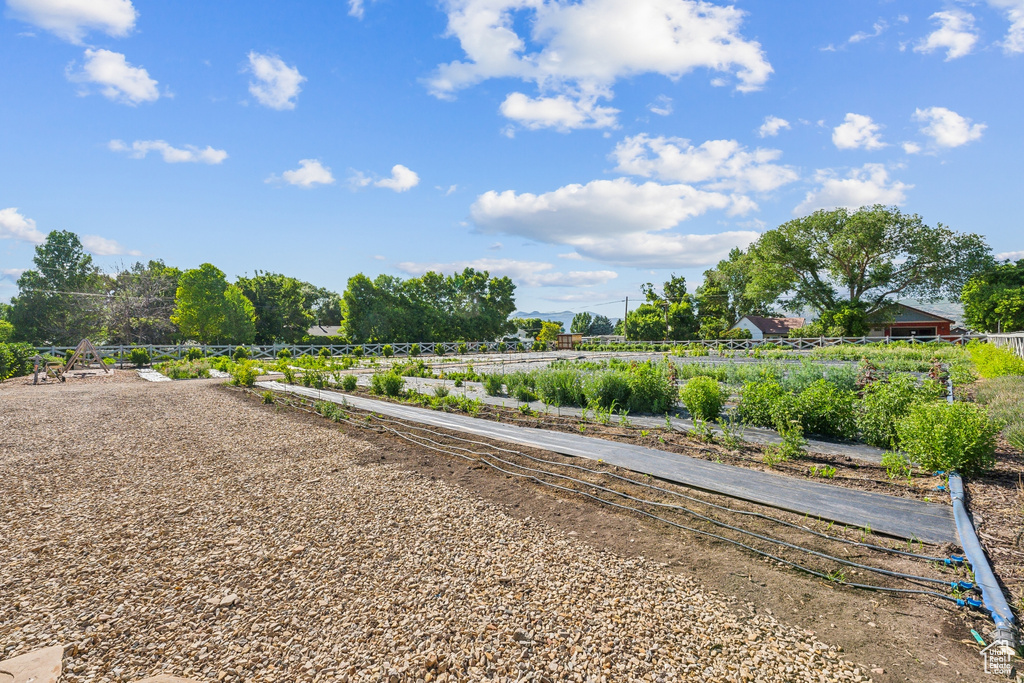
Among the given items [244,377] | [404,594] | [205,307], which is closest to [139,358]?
[205,307]

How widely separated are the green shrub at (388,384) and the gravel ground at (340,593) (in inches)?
226

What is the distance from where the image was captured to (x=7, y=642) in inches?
97.7

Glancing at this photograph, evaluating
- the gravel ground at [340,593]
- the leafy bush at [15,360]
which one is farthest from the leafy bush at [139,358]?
the gravel ground at [340,593]

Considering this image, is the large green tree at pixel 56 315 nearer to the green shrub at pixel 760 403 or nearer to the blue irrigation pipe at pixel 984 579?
the green shrub at pixel 760 403

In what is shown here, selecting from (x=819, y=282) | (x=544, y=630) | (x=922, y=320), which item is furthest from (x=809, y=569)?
(x=922, y=320)

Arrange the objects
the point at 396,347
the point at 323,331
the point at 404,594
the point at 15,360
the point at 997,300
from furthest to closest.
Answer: the point at 323,331 < the point at 396,347 < the point at 997,300 < the point at 15,360 < the point at 404,594

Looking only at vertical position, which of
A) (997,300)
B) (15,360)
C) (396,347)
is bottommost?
(15,360)

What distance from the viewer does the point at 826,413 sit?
5965 mm

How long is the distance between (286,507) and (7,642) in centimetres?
180

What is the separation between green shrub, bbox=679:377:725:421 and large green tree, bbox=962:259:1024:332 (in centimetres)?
2598

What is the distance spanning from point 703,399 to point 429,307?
32108mm

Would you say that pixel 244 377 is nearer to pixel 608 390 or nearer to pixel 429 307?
pixel 608 390

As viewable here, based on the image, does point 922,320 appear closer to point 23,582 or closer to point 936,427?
point 936,427

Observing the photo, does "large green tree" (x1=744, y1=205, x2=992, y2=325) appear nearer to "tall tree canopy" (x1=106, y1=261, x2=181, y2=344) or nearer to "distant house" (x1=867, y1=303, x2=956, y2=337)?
"distant house" (x1=867, y1=303, x2=956, y2=337)
